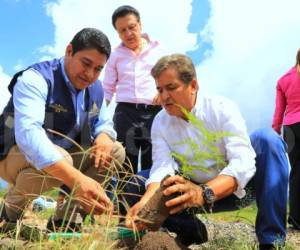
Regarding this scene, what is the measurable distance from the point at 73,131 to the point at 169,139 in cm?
83

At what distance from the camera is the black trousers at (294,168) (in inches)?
199

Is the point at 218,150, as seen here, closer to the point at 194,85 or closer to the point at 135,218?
the point at 194,85

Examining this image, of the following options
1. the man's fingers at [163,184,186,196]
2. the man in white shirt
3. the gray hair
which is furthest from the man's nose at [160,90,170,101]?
the man's fingers at [163,184,186,196]

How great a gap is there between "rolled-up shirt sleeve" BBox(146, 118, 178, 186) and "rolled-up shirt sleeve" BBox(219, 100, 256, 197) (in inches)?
13.4

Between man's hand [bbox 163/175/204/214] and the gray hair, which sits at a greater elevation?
the gray hair

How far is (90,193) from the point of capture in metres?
2.62

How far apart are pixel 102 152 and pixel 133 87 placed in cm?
139

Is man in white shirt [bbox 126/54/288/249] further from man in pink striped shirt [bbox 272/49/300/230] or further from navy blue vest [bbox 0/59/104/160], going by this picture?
man in pink striped shirt [bbox 272/49/300/230]

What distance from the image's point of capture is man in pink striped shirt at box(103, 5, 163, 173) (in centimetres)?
462

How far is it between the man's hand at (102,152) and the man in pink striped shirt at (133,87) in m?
1.01

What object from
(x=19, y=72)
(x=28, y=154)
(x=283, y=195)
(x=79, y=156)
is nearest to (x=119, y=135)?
(x=79, y=156)

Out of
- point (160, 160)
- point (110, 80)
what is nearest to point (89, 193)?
point (160, 160)

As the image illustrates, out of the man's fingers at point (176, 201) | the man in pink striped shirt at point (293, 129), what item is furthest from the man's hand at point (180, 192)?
Answer: the man in pink striped shirt at point (293, 129)

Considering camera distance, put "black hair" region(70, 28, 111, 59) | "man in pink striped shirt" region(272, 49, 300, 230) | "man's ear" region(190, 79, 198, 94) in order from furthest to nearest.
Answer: "man in pink striped shirt" region(272, 49, 300, 230) < "black hair" region(70, 28, 111, 59) < "man's ear" region(190, 79, 198, 94)
